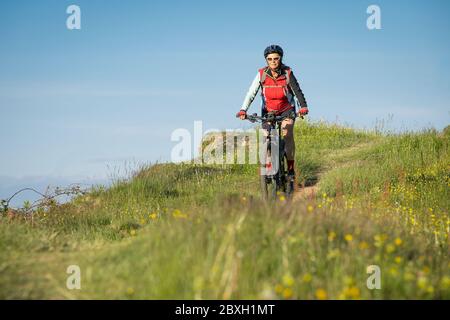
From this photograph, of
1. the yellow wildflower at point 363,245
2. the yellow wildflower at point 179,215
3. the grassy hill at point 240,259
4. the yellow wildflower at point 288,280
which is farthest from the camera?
the yellow wildflower at point 179,215

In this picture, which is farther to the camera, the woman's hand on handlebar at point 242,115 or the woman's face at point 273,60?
the woman's face at point 273,60

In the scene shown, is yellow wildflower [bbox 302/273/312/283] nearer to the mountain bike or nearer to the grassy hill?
the grassy hill

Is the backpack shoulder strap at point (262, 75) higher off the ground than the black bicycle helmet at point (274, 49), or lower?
lower

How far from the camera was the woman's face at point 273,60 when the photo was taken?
31.2 ft

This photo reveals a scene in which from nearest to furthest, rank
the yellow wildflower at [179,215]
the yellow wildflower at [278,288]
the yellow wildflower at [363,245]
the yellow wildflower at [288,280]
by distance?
the yellow wildflower at [288,280], the yellow wildflower at [278,288], the yellow wildflower at [363,245], the yellow wildflower at [179,215]

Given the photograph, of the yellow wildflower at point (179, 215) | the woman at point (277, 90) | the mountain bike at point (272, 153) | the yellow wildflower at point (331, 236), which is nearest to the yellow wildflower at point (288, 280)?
the yellow wildflower at point (331, 236)

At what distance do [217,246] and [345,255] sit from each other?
1227 millimetres

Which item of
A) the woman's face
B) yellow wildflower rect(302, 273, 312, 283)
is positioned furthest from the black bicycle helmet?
yellow wildflower rect(302, 273, 312, 283)

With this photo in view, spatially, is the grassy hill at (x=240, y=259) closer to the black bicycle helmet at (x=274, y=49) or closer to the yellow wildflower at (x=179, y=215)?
the yellow wildflower at (x=179, y=215)

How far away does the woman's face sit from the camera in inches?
374

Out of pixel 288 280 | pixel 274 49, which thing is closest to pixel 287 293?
pixel 288 280
